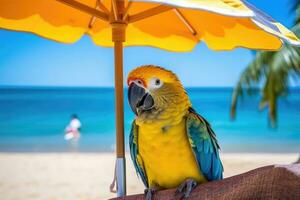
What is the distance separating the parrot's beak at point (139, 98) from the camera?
4.09 ft

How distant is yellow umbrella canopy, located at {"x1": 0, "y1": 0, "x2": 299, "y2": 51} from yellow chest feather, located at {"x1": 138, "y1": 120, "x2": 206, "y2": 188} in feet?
1.44

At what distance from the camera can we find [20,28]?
1776 mm

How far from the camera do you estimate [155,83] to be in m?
1.27

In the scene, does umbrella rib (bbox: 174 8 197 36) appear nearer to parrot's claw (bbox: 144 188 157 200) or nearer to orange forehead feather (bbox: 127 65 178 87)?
orange forehead feather (bbox: 127 65 178 87)

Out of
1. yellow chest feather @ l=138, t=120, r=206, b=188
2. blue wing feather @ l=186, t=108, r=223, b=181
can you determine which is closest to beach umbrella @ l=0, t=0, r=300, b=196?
yellow chest feather @ l=138, t=120, r=206, b=188

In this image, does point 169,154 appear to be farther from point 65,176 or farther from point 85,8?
point 65,176

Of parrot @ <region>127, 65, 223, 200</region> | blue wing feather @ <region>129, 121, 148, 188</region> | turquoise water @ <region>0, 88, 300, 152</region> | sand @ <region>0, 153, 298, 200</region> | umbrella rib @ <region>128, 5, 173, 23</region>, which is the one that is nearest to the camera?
parrot @ <region>127, 65, 223, 200</region>

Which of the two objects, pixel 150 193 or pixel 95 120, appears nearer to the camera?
pixel 150 193

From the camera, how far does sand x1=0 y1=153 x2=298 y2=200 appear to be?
15.8 feet

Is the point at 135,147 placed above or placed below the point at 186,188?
above

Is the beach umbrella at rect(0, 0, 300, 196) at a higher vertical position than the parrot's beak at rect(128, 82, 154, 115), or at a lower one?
higher

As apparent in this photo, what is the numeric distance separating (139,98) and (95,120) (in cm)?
1604

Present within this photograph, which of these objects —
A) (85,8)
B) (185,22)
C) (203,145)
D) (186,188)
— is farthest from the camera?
(185,22)

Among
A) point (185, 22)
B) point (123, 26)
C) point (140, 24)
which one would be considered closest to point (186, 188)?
point (123, 26)
